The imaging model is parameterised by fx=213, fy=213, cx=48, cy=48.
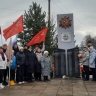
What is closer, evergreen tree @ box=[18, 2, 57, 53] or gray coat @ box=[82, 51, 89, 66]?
gray coat @ box=[82, 51, 89, 66]

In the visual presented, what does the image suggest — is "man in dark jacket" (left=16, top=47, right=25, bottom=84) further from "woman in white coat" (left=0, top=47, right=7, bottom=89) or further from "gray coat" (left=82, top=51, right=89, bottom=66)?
"gray coat" (left=82, top=51, right=89, bottom=66)

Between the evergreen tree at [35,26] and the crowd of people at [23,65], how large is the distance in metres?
13.3

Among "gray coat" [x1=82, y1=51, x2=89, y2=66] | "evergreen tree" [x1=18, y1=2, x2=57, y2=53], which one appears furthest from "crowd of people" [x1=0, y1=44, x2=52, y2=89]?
"evergreen tree" [x1=18, y1=2, x2=57, y2=53]

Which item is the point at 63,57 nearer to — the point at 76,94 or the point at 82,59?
the point at 82,59

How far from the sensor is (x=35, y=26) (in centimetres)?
2644

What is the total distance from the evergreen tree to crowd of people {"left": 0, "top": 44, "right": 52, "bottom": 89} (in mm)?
13331

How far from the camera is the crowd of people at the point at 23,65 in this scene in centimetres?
980

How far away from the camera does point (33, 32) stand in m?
26.3

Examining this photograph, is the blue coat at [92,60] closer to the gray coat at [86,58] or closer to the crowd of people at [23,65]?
the gray coat at [86,58]

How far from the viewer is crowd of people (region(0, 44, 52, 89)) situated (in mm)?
9797

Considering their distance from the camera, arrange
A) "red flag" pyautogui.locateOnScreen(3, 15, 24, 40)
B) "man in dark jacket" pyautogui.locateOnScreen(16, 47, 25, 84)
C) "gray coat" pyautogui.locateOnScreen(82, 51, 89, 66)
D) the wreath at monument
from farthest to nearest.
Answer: the wreath at monument < "gray coat" pyautogui.locateOnScreen(82, 51, 89, 66) < "man in dark jacket" pyautogui.locateOnScreen(16, 47, 25, 84) < "red flag" pyautogui.locateOnScreen(3, 15, 24, 40)

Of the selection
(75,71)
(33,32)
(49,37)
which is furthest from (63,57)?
(33,32)

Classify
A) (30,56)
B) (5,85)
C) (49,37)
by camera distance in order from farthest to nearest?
(49,37) → (30,56) → (5,85)

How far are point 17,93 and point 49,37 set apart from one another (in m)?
17.2
